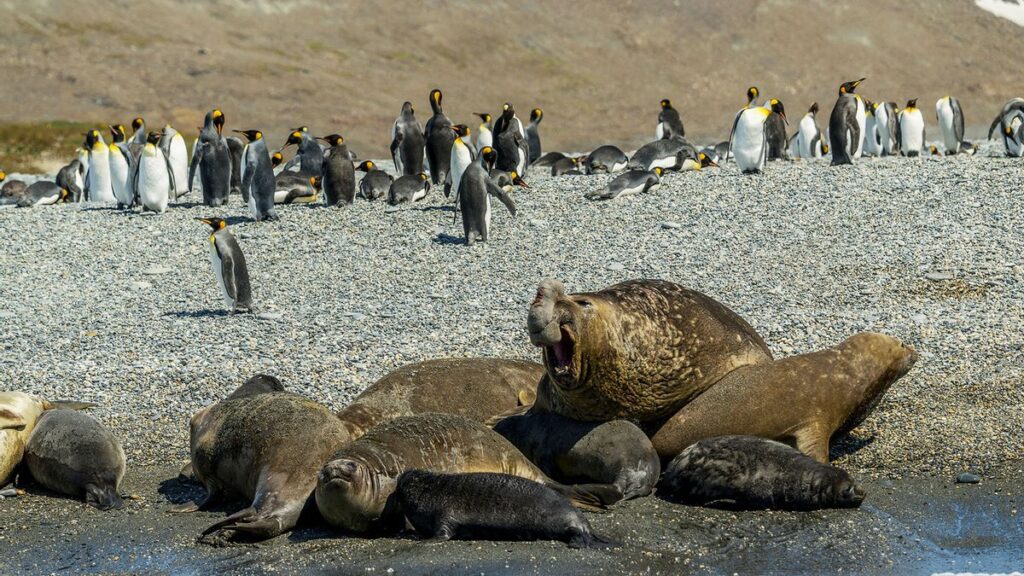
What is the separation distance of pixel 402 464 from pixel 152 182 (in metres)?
13.0

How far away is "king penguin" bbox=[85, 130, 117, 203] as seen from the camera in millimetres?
20609

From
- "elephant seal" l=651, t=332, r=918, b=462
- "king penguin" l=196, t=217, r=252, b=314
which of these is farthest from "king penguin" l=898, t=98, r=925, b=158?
"elephant seal" l=651, t=332, r=918, b=462

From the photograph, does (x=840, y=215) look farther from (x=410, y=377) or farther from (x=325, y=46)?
(x=325, y=46)

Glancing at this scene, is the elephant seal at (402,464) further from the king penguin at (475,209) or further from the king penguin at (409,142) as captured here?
the king penguin at (409,142)

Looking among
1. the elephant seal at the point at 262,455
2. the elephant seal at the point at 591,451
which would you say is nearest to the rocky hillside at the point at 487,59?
the elephant seal at the point at 262,455

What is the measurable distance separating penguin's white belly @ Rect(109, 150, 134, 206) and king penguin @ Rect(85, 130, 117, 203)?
4.71 feet

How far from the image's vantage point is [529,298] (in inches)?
434

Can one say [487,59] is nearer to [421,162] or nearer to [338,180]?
[421,162]

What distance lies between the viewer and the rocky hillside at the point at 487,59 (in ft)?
145

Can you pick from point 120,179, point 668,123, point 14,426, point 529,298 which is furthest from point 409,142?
point 14,426

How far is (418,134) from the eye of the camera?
810 inches

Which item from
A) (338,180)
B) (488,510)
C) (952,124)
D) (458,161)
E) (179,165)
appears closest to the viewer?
(488,510)

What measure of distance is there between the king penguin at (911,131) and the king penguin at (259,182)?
39.8ft

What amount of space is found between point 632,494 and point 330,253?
28.1 ft
